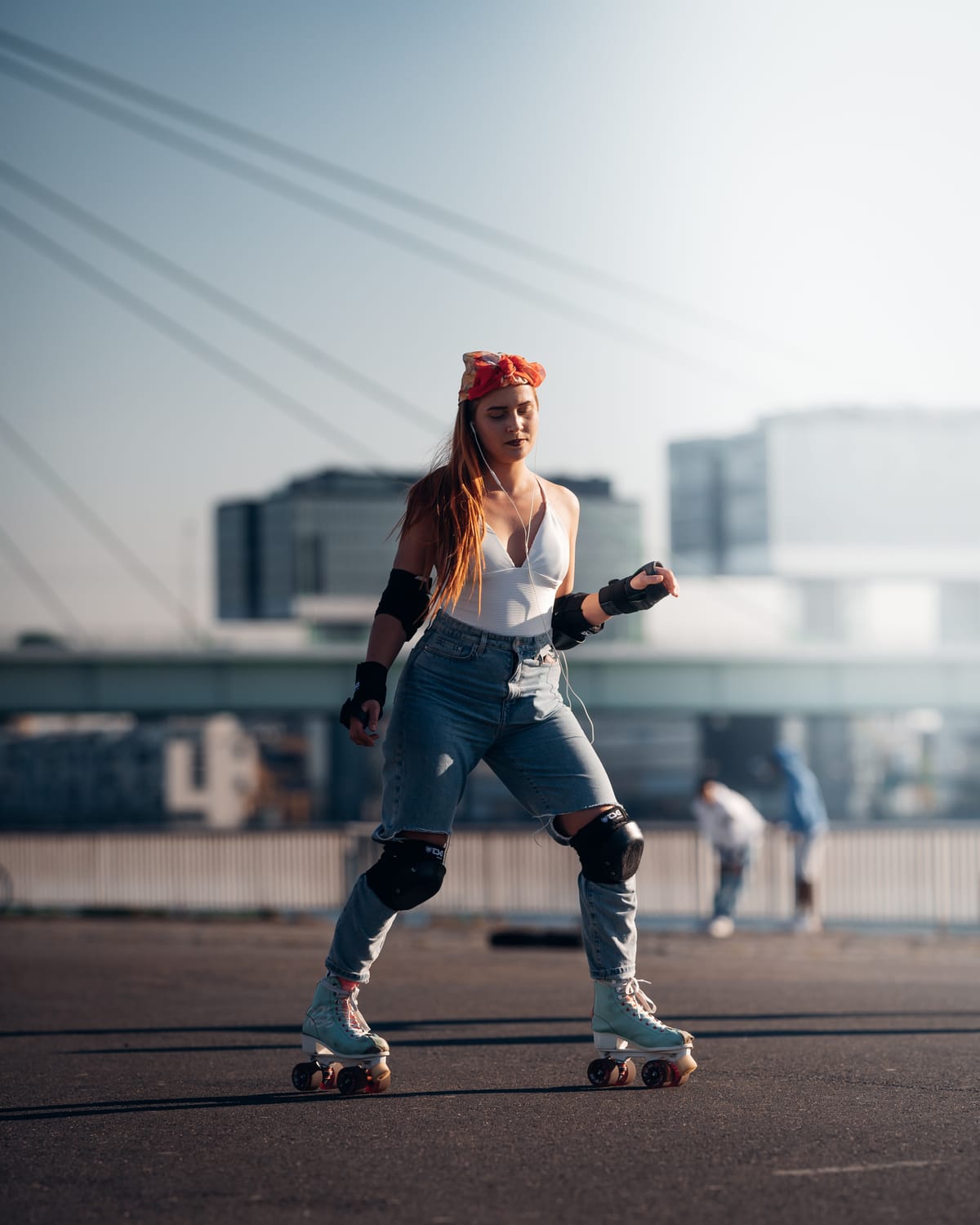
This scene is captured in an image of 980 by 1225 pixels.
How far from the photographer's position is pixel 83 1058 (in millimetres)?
5441

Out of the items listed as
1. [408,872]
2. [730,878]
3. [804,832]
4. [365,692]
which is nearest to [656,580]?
[365,692]

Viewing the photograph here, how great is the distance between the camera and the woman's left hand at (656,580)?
15.0ft

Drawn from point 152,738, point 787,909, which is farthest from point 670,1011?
point 152,738

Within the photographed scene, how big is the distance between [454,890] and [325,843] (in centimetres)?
261

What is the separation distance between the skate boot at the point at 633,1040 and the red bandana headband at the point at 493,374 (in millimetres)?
1563

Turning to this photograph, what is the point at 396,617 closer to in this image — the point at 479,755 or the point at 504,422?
the point at 479,755

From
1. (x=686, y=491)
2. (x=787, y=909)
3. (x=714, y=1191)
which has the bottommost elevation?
(x=787, y=909)

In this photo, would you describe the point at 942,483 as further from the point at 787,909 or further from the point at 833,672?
the point at 787,909

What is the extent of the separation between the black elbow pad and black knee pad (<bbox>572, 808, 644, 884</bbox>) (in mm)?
680

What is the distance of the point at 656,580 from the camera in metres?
4.57

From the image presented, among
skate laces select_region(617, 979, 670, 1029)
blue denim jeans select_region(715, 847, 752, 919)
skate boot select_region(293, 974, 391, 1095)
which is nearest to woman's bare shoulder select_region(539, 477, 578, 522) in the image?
skate laces select_region(617, 979, 670, 1029)

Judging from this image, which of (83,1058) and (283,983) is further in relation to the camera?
(283,983)

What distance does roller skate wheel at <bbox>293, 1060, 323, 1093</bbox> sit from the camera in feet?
14.7

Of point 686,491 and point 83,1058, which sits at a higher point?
point 686,491
